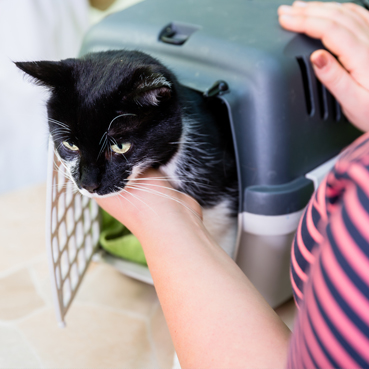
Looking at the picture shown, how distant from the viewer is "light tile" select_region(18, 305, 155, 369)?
0.82 meters

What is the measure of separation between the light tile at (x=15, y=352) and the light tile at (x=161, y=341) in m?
0.24

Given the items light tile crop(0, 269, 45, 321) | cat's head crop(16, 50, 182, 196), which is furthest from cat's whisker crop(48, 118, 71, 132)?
light tile crop(0, 269, 45, 321)

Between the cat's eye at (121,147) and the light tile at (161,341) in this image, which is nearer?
the cat's eye at (121,147)

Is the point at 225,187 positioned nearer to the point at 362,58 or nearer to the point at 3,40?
the point at 362,58

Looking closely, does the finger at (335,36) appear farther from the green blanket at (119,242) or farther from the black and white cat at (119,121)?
the green blanket at (119,242)

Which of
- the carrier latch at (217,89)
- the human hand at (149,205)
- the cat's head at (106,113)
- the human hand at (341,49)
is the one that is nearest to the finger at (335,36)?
the human hand at (341,49)

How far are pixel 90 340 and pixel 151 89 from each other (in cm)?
56

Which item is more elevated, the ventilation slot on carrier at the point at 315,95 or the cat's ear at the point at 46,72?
the cat's ear at the point at 46,72

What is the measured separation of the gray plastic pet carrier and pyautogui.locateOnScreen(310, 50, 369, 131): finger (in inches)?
1.2

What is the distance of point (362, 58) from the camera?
0.82 m

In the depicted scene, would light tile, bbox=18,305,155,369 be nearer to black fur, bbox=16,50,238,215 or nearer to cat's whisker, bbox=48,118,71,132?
black fur, bbox=16,50,238,215

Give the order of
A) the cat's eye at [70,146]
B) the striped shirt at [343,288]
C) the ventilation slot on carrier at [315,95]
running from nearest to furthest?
1. the striped shirt at [343,288]
2. the cat's eye at [70,146]
3. the ventilation slot on carrier at [315,95]

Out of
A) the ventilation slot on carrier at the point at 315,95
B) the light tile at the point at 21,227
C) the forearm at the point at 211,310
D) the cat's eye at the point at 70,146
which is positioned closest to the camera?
the forearm at the point at 211,310

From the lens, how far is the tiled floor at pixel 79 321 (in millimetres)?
824
